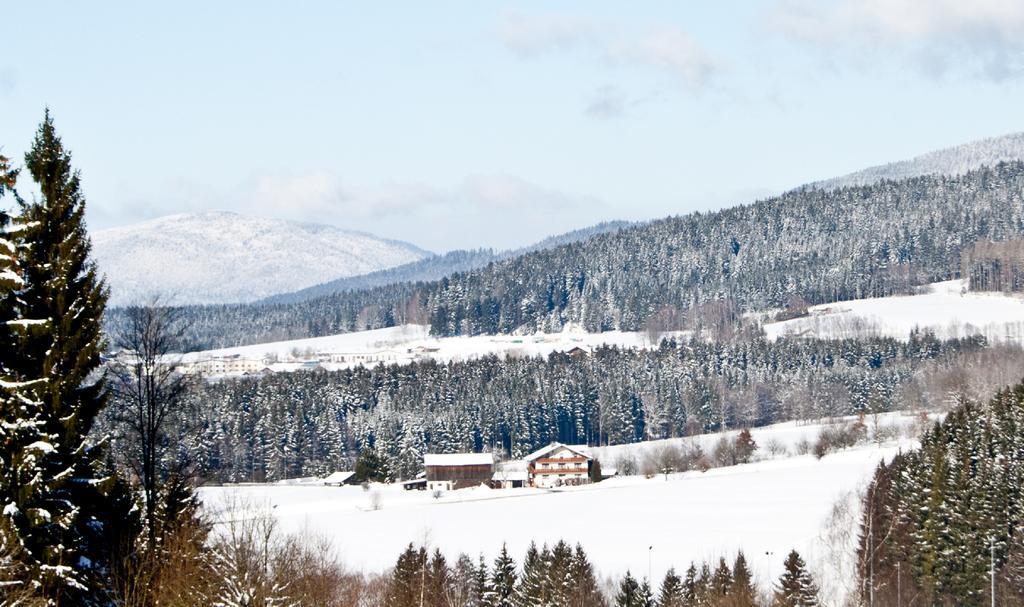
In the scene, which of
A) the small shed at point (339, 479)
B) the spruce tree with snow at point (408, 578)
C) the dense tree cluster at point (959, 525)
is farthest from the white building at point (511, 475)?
the spruce tree with snow at point (408, 578)

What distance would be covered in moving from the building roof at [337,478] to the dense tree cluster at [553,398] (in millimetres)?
3630

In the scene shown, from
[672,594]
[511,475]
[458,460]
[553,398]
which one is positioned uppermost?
[553,398]

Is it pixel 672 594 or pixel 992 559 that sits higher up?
pixel 992 559

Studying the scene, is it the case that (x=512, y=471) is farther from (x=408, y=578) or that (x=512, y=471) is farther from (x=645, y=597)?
(x=645, y=597)

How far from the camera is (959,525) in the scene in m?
53.8

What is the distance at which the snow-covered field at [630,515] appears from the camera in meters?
63.8

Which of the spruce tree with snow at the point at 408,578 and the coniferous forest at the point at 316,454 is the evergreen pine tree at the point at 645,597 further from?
the spruce tree with snow at the point at 408,578

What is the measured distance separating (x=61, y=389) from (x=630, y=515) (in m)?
63.1

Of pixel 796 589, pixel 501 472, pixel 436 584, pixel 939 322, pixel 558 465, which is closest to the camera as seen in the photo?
pixel 796 589

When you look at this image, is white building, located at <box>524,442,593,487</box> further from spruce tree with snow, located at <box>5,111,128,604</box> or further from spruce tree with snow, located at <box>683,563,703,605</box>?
spruce tree with snow, located at <box>5,111,128,604</box>

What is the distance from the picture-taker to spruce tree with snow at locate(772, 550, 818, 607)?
136 feet

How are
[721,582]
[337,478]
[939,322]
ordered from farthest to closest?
[939,322] → [337,478] → [721,582]

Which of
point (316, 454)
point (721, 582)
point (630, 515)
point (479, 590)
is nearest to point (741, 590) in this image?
point (721, 582)

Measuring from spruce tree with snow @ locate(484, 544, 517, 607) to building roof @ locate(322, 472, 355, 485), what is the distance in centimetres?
6221
